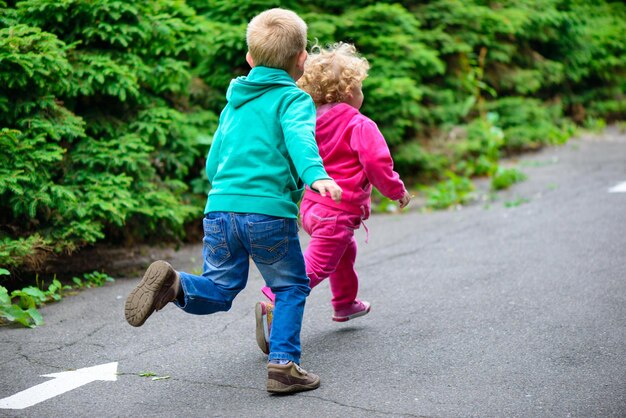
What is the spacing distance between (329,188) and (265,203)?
0.44m

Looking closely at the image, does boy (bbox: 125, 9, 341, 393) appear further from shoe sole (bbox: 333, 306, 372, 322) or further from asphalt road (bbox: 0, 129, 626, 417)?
shoe sole (bbox: 333, 306, 372, 322)

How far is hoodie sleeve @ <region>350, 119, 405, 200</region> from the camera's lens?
408cm

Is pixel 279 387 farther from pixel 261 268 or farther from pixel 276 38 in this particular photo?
pixel 276 38

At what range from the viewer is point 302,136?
3.29 metres

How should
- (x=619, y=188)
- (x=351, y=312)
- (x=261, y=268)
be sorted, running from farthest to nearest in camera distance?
(x=619, y=188)
(x=351, y=312)
(x=261, y=268)

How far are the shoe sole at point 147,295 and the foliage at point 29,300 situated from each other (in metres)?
1.58

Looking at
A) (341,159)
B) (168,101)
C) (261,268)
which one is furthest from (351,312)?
(168,101)

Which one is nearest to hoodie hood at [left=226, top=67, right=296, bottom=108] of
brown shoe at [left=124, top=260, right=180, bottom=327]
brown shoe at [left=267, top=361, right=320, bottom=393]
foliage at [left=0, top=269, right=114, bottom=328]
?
brown shoe at [left=124, top=260, right=180, bottom=327]

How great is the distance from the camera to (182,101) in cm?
680

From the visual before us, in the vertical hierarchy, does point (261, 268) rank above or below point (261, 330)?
above

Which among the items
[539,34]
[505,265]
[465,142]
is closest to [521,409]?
[505,265]

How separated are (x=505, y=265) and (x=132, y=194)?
9.63 feet

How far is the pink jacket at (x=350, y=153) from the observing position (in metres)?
4.11

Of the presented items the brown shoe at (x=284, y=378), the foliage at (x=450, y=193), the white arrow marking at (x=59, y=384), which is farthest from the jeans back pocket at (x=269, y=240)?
the foliage at (x=450, y=193)
